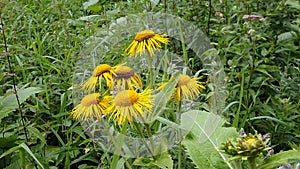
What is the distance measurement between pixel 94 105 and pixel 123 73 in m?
0.11

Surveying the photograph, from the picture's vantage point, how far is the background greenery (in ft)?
6.63

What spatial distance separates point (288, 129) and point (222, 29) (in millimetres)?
811

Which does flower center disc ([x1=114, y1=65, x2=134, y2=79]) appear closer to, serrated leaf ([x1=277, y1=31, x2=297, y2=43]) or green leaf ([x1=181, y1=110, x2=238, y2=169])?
green leaf ([x1=181, y1=110, x2=238, y2=169])

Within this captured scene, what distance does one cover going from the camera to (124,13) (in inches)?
133

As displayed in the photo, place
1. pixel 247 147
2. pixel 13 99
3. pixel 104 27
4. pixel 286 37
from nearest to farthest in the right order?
pixel 247 147 → pixel 13 99 → pixel 286 37 → pixel 104 27

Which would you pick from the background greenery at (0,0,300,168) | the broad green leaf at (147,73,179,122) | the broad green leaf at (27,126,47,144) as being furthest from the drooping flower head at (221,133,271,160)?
the broad green leaf at (27,126,47,144)

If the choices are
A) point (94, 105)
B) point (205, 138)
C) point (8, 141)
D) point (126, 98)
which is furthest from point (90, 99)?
point (8, 141)

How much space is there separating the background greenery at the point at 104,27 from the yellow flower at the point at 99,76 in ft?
1.76

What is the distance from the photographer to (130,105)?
1.13 metres

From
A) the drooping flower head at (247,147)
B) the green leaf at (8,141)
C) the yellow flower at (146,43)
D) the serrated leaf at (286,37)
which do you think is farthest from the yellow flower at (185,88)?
the serrated leaf at (286,37)

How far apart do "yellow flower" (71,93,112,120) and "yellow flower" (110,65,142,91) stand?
0.04 meters

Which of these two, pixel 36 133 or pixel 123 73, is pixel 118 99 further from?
pixel 36 133

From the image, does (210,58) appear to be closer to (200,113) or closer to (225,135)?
(200,113)

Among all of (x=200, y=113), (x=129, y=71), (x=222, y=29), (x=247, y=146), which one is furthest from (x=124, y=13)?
(x=247, y=146)
